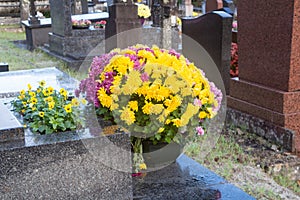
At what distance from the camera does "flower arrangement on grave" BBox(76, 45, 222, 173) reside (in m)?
2.61

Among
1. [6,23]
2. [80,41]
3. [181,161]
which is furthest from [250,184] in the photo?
[6,23]

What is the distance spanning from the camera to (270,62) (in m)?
4.64

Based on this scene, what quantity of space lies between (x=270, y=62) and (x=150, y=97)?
242 cm

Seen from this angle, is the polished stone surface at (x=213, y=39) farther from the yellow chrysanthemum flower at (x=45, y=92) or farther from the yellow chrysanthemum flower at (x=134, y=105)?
the yellow chrysanthemum flower at (x=134, y=105)

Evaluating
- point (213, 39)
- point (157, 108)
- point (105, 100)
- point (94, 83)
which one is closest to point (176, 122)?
point (157, 108)

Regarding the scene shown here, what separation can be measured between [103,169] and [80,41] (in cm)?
763

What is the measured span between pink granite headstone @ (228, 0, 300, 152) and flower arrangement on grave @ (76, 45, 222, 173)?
1825 millimetres

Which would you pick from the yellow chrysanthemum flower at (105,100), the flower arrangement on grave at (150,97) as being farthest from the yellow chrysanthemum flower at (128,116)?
the yellow chrysanthemum flower at (105,100)

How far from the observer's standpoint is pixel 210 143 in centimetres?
465

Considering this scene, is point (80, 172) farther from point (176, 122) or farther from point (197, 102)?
point (197, 102)

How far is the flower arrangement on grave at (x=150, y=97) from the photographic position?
2.61 metres

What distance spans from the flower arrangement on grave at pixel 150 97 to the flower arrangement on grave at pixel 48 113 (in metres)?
0.18

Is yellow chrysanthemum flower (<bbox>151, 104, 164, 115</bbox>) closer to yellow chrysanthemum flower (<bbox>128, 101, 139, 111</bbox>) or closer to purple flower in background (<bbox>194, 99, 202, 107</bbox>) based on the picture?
yellow chrysanthemum flower (<bbox>128, 101, 139, 111</bbox>)

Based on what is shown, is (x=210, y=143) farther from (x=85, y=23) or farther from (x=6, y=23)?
(x=6, y=23)
